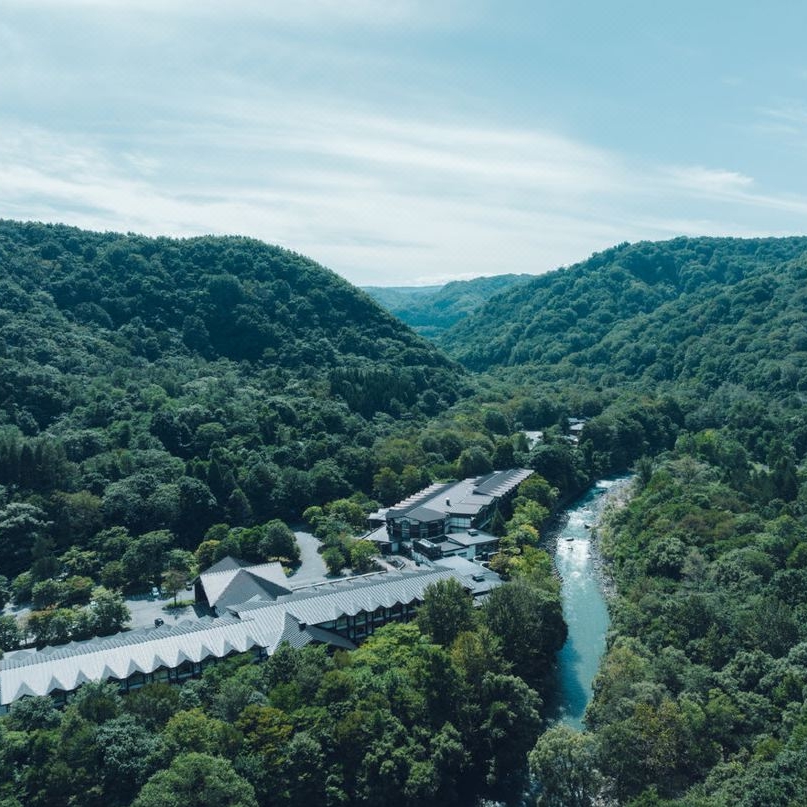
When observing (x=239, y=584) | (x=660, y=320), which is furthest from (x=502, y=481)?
(x=660, y=320)

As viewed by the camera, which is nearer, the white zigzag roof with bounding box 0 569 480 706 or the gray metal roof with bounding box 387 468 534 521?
the white zigzag roof with bounding box 0 569 480 706

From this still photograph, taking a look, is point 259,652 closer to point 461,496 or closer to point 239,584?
point 239,584

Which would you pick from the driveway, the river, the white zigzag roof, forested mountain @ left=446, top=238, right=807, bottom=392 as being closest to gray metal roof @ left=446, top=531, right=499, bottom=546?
the river

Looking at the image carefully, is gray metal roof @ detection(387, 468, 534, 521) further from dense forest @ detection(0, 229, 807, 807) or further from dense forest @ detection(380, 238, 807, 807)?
dense forest @ detection(380, 238, 807, 807)

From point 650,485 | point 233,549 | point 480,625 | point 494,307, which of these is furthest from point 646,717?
point 494,307

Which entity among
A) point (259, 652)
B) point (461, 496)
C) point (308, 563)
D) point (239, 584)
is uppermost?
point (461, 496)
